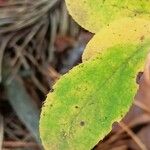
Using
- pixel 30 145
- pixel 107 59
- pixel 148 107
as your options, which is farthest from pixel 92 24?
pixel 30 145

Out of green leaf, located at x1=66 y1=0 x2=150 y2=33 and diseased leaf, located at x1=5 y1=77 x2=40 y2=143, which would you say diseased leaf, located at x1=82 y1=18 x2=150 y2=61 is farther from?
diseased leaf, located at x1=5 y1=77 x2=40 y2=143

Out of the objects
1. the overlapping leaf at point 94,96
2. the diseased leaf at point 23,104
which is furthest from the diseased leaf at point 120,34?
the diseased leaf at point 23,104

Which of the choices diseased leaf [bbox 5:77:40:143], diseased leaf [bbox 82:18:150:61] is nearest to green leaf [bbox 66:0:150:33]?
diseased leaf [bbox 82:18:150:61]

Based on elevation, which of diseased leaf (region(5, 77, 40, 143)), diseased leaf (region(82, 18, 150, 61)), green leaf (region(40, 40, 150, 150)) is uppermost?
diseased leaf (region(82, 18, 150, 61))

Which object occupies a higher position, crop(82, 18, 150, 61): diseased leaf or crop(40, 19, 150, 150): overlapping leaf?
crop(82, 18, 150, 61): diseased leaf

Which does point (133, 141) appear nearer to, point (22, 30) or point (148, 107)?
point (148, 107)

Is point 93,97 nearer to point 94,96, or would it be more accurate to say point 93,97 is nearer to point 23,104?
point 94,96
